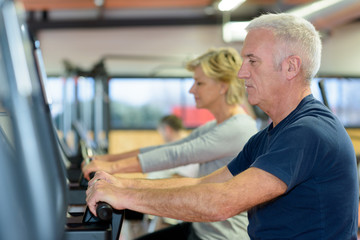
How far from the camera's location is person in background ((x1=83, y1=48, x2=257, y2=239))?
1775mm

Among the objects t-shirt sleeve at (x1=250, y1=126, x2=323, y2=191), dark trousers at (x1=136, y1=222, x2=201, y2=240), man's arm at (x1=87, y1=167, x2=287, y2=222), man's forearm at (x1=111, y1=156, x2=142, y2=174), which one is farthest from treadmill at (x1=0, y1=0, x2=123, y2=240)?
dark trousers at (x1=136, y1=222, x2=201, y2=240)

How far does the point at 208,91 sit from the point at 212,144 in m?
0.32

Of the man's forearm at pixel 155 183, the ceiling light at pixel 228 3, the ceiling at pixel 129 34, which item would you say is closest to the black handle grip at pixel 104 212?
the man's forearm at pixel 155 183

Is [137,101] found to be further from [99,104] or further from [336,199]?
[336,199]

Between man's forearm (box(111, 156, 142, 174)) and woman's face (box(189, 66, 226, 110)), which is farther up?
woman's face (box(189, 66, 226, 110))

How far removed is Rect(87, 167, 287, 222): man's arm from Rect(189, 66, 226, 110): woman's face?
1.00 meters

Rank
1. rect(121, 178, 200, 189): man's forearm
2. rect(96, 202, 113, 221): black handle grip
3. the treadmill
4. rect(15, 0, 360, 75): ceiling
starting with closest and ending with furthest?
the treadmill, rect(96, 202, 113, 221): black handle grip, rect(121, 178, 200, 189): man's forearm, rect(15, 0, 360, 75): ceiling

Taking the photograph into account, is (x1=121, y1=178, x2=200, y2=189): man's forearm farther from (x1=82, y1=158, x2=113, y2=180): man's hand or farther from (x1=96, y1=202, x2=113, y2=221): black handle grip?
(x1=96, y1=202, x2=113, y2=221): black handle grip

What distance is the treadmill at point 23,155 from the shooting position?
588 millimetres

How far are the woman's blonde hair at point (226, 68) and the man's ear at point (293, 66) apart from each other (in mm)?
759

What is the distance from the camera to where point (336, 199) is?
1.16 m

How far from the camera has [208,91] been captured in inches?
82.0

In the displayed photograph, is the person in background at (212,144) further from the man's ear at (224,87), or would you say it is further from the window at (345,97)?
the window at (345,97)

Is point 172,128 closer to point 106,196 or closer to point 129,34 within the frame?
point 106,196
